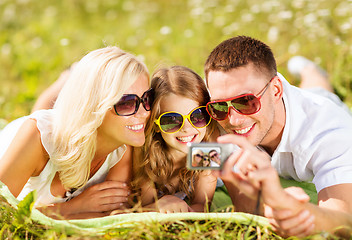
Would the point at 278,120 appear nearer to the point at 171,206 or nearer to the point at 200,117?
the point at 200,117

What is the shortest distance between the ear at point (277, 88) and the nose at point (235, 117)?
12.9 inches

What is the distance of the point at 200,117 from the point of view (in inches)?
113

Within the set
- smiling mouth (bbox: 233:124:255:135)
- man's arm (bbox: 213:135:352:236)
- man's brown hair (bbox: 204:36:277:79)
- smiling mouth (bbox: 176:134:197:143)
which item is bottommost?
man's arm (bbox: 213:135:352:236)

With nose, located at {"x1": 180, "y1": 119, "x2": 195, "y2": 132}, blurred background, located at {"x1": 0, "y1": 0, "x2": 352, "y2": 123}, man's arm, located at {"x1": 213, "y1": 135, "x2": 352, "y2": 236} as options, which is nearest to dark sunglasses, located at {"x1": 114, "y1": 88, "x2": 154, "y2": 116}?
nose, located at {"x1": 180, "y1": 119, "x2": 195, "y2": 132}

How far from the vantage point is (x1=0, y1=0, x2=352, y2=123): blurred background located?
564 centimetres

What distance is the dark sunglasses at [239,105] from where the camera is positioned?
2.73 metres

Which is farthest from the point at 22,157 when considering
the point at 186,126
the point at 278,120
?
the point at 278,120

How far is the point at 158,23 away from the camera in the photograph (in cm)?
784

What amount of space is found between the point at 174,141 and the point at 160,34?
14.8 feet

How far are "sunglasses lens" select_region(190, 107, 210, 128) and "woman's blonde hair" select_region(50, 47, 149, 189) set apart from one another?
45 cm

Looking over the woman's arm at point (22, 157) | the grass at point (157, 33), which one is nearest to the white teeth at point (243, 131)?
the woman's arm at point (22, 157)

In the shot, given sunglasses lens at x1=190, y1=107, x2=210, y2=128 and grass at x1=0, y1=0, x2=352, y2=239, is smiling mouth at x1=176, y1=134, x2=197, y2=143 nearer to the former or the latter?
sunglasses lens at x1=190, y1=107, x2=210, y2=128

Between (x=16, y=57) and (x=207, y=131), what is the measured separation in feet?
16.1

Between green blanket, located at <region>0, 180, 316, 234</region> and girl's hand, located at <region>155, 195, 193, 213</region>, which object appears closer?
green blanket, located at <region>0, 180, 316, 234</region>
